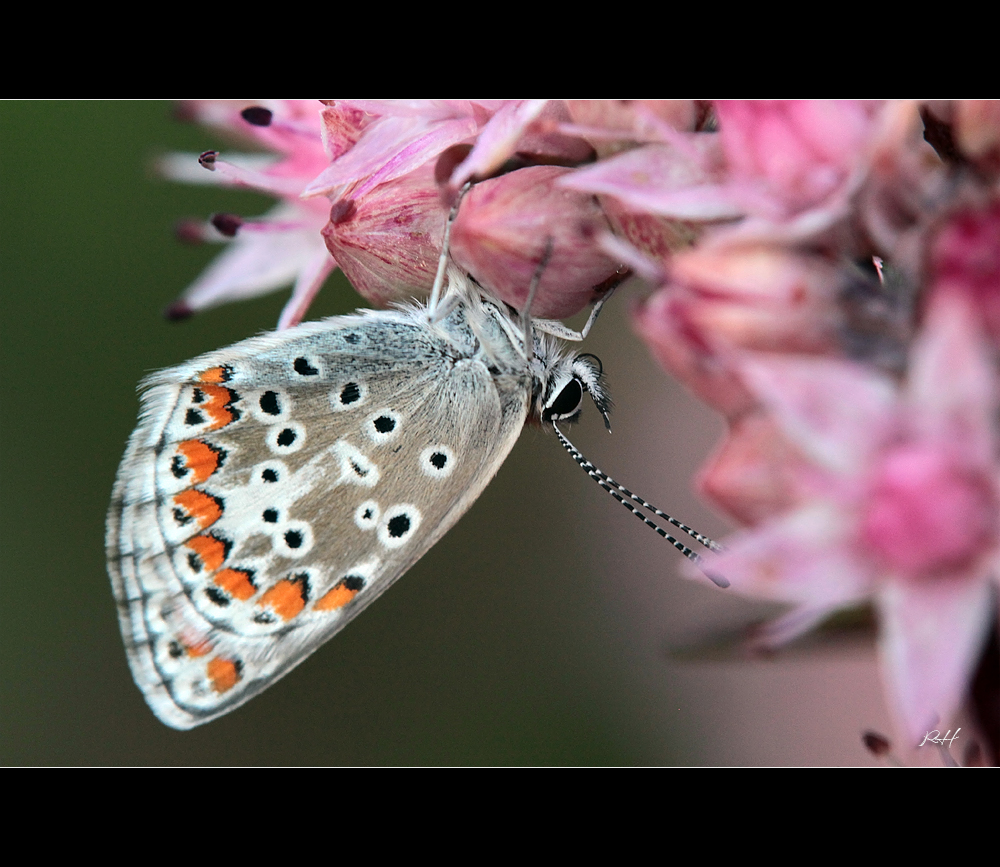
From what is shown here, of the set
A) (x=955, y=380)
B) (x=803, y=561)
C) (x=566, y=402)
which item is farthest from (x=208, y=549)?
(x=955, y=380)

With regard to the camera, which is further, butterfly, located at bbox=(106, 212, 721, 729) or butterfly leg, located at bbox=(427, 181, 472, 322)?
butterfly, located at bbox=(106, 212, 721, 729)

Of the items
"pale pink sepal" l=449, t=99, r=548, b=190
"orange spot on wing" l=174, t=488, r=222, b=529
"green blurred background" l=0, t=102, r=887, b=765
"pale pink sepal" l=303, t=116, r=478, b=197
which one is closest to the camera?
"pale pink sepal" l=449, t=99, r=548, b=190

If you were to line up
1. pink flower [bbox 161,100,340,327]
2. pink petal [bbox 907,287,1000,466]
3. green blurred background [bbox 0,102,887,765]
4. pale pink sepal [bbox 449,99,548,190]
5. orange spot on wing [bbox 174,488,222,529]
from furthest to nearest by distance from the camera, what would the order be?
green blurred background [bbox 0,102,887,765] < orange spot on wing [bbox 174,488,222,529] < pink flower [bbox 161,100,340,327] < pale pink sepal [bbox 449,99,548,190] < pink petal [bbox 907,287,1000,466]

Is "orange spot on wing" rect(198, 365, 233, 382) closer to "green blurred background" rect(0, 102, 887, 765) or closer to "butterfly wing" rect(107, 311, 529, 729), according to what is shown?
"butterfly wing" rect(107, 311, 529, 729)

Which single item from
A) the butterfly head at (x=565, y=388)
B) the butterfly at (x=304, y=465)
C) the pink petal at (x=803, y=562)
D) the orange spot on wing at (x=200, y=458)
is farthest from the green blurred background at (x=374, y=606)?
the pink petal at (x=803, y=562)

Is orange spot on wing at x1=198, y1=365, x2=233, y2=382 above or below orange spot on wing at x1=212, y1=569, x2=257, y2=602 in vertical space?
above
